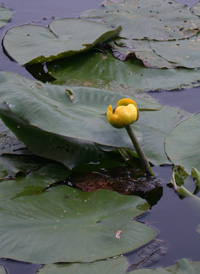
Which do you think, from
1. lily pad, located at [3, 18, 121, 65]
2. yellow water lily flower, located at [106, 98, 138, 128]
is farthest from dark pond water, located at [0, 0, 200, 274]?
lily pad, located at [3, 18, 121, 65]

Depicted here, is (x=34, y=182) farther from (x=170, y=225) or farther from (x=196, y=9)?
(x=196, y=9)

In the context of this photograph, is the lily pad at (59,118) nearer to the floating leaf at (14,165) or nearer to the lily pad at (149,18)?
the floating leaf at (14,165)

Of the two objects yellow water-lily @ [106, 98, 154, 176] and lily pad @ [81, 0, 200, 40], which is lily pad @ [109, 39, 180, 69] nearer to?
lily pad @ [81, 0, 200, 40]

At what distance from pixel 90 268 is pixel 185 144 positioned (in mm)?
685

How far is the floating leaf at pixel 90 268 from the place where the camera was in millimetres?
1350

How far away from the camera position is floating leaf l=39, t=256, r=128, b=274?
4.43ft

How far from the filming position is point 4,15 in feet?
10.4

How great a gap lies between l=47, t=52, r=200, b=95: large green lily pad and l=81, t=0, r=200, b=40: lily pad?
1.01 feet

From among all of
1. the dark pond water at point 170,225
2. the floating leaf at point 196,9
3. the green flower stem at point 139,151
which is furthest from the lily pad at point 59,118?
the floating leaf at point 196,9

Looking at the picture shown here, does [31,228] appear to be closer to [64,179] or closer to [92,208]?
[92,208]

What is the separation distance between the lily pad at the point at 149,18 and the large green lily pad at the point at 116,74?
31cm

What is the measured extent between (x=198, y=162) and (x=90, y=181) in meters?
0.40

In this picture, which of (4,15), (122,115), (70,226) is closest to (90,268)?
(70,226)

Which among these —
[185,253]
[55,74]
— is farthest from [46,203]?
[55,74]
